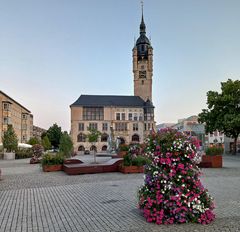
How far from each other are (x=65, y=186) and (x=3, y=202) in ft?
12.2

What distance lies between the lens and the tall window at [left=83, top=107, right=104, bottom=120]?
81.0 meters

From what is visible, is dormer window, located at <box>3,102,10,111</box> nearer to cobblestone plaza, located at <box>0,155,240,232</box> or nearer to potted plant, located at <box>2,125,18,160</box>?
potted plant, located at <box>2,125,18,160</box>

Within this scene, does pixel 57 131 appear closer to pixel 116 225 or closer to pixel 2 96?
pixel 2 96

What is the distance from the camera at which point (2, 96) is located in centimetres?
7131

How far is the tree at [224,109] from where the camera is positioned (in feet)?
127

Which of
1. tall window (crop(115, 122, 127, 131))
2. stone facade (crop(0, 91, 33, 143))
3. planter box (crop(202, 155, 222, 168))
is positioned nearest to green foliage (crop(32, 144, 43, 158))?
planter box (crop(202, 155, 222, 168))

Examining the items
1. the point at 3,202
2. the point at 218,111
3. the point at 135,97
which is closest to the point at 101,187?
the point at 3,202

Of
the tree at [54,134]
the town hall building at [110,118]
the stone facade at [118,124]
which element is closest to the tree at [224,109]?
the town hall building at [110,118]

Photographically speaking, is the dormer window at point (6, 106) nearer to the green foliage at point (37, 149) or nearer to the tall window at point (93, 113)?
the tall window at point (93, 113)

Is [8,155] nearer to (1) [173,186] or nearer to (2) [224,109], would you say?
(2) [224,109]

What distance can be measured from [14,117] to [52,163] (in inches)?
2781

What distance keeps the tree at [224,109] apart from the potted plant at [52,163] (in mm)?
26097

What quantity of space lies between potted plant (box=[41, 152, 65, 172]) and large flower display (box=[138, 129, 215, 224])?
13824mm

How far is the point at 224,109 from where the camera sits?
40719 mm
